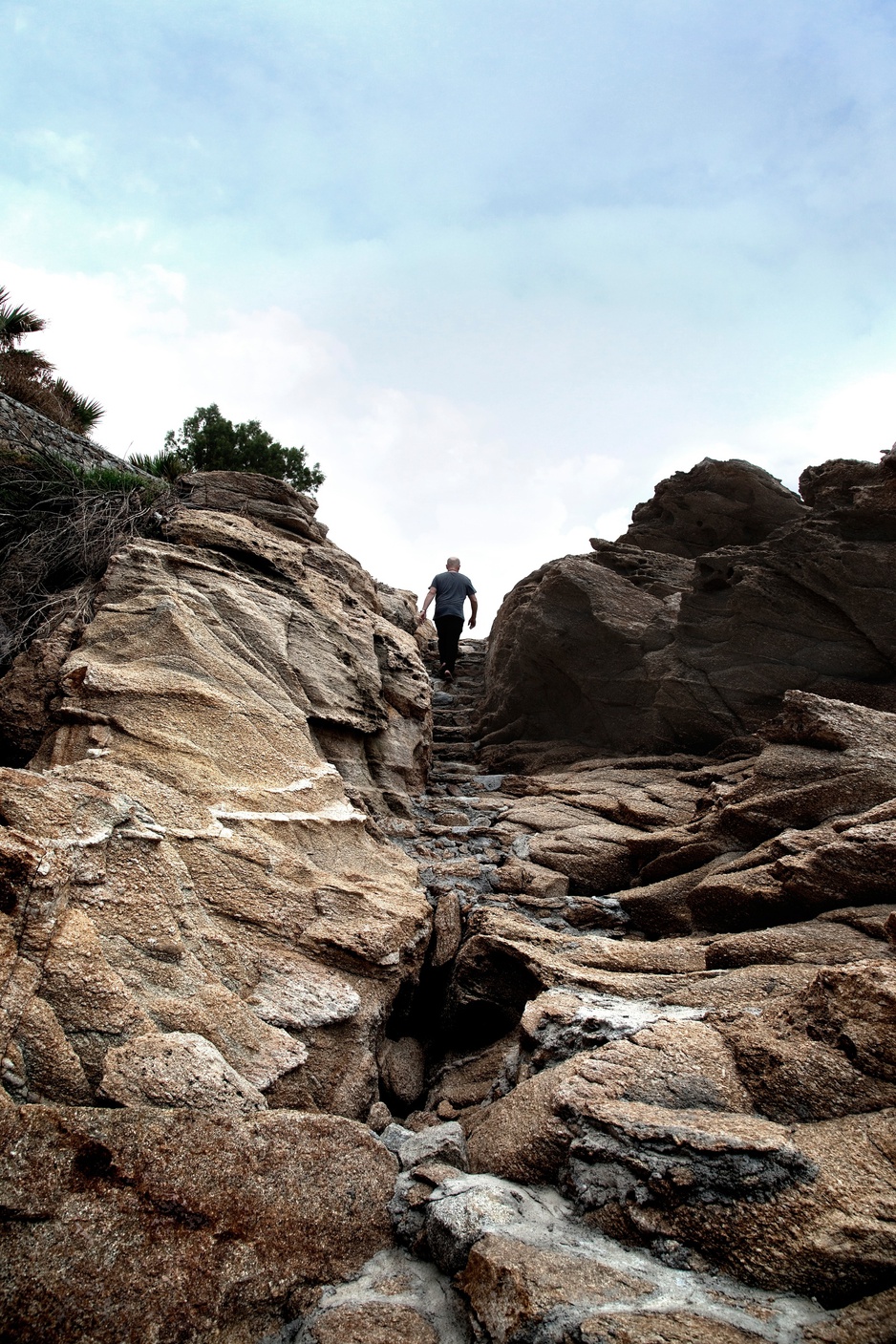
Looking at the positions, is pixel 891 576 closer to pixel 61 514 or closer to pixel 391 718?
pixel 391 718

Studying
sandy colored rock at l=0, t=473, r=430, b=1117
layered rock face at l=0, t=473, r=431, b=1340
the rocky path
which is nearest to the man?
sandy colored rock at l=0, t=473, r=430, b=1117

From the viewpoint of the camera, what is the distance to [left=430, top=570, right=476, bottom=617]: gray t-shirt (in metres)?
17.2

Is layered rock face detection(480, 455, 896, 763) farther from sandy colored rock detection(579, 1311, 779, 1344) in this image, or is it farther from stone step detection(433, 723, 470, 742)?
sandy colored rock detection(579, 1311, 779, 1344)

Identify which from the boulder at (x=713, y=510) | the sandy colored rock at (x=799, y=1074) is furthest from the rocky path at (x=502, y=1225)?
the boulder at (x=713, y=510)

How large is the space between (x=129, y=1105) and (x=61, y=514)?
8.63 metres

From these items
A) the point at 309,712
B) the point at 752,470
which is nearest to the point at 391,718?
the point at 309,712

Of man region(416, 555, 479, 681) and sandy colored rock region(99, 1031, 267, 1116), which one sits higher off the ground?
man region(416, 555, 479, 681)

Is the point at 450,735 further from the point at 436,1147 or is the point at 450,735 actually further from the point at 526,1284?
the point at 526,1284

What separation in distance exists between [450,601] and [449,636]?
35.9 inches

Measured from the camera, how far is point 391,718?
36.9 feet

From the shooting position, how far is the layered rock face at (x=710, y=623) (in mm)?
10953

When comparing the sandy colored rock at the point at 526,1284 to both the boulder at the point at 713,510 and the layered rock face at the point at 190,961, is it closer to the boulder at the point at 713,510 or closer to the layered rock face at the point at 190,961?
the layered rock face at the point at 190,961

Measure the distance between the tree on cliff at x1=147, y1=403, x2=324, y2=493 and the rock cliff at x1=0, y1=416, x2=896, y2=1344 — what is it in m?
17.2

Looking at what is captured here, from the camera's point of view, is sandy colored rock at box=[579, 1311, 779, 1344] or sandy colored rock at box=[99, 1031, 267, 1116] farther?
sandy colored rock at box=[99, 1031, 267, 1116]
